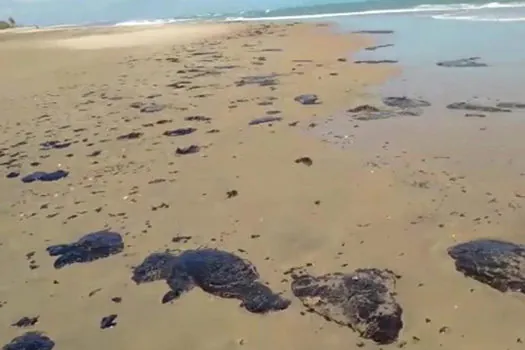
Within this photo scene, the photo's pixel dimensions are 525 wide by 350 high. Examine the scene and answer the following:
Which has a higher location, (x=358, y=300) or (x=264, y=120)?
(x=358, y=300)

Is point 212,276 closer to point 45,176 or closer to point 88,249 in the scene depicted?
point 88,249

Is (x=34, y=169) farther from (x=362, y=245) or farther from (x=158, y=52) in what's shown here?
(x=158, y=52)

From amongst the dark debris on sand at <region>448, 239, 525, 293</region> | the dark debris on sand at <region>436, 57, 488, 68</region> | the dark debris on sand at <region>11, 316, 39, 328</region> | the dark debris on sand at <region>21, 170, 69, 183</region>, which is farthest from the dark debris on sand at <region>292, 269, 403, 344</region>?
the dark debris on sand at <region>436, 57, 488, 68</region>

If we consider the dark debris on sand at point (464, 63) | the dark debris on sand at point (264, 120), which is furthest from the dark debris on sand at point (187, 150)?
the dark debris on sand at point (464, 63)

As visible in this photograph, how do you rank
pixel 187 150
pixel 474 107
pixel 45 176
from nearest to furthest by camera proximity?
pixel 45 176
pixel 187 150
pixel 474 107

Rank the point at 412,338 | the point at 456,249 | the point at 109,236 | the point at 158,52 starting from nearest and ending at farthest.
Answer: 1. the point at 412,338
2. the point at 456,249
3. the point at 109,236
4. the point at 158,52

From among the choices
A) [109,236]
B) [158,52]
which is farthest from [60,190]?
[158,52]

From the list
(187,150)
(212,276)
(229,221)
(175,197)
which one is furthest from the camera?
(187,150)

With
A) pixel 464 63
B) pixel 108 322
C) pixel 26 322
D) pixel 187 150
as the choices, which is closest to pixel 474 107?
pixel 187 150
